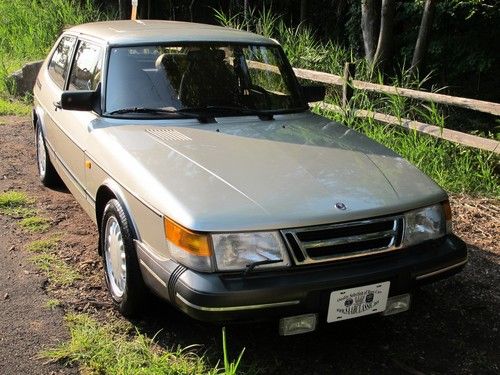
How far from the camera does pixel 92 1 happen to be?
14.0 m

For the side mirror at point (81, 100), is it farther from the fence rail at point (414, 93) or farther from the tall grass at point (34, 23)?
the tall grass at point (34, 23)

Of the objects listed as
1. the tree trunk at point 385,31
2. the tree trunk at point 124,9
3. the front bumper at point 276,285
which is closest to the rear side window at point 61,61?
the front bumper at point 276,285

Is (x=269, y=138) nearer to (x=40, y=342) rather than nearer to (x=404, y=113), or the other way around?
(x=40, y=342)

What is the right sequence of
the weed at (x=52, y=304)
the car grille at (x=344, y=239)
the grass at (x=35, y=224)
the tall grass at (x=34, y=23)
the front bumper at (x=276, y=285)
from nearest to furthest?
the front bumper at (x=276, y=285)
the car grille at (x=344, y=239)
the weed at (x=52, y=304)
the grass at (x=35, y=224)
the tall grass at (x=34, y=23)

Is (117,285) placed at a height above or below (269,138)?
below

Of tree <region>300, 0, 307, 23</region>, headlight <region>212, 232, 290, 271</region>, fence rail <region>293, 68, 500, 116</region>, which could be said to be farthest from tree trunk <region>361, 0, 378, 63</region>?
headlight <region>212, 232, 290, 271</region>

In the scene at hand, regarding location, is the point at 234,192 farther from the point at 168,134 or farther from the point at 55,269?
the point at 55,269

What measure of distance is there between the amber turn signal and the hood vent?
883 millimetres

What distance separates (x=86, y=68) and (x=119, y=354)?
2.26 meters

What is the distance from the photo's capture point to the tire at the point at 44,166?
5.45 meters

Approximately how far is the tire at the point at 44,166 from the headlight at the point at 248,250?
327 cm

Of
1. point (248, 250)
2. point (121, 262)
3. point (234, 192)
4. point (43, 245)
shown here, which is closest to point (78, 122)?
point (43, 245)

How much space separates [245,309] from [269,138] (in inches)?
52.8

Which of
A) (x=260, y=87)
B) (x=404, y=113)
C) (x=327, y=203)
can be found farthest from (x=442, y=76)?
(x=327, y=203)
